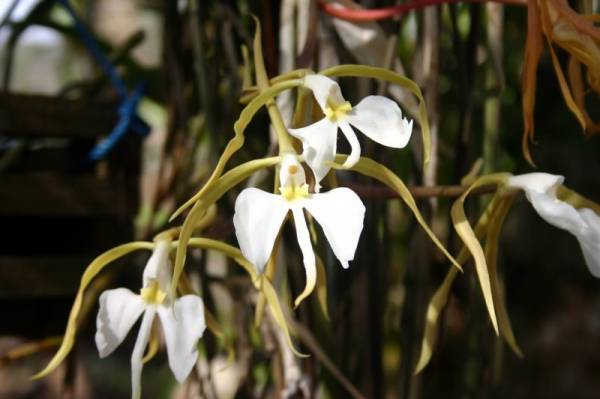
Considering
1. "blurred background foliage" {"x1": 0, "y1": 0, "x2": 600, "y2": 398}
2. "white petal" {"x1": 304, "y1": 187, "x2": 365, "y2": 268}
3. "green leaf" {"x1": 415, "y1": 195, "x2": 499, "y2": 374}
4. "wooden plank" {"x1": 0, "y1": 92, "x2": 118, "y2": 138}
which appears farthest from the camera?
"wooden plank" {"x1": 0, "y1": 92, "x2": 118, "y2": 138}

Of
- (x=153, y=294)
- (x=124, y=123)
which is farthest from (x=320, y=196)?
(x=124, y=123)

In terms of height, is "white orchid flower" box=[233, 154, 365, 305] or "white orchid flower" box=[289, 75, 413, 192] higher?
"white orchid flower" box=[289, 75, 413, 192]

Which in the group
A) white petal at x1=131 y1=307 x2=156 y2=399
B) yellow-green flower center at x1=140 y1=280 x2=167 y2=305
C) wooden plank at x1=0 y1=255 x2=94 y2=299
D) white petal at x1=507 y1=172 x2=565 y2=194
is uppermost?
white petal at x1=507 y1=172 x2=565 y2=194

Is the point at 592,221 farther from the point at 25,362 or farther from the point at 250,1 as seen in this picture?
the point at 25,362

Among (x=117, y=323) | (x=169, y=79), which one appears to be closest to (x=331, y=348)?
(x=117, y=323)

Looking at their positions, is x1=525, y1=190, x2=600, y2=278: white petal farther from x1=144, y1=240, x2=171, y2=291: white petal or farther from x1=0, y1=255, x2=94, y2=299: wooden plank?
x1=0, y1=255, x2=94, y2=299: wooden plank

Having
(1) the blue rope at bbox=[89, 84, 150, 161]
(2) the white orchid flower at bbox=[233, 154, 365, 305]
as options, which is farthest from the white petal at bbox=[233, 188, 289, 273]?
(1) the blue rope at bbox=[89, 84, 150, 161]

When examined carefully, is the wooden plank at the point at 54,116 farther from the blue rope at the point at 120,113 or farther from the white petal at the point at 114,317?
the white petal at the point at 114,317
